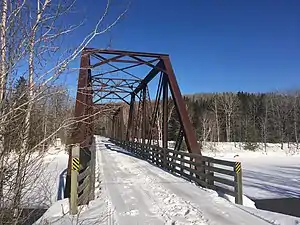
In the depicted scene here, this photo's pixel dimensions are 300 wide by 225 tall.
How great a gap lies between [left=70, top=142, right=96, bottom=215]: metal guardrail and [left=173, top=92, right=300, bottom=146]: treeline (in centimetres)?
3689

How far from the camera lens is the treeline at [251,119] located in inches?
2019

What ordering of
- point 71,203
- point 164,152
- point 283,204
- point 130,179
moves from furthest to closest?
point 164,152 < point 130,179 < point 283,204 < point 71,203

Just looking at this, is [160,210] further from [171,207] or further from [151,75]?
[151,75]

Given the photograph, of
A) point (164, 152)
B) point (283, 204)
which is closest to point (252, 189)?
point (283, 204)

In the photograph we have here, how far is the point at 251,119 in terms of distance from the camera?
6569 centimetres

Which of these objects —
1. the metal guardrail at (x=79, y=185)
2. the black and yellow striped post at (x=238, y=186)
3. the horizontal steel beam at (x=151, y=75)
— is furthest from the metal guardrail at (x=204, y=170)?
the horizontal steel beam at (x=151, y=75)

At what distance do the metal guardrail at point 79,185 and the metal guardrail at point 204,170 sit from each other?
3387 millimetres

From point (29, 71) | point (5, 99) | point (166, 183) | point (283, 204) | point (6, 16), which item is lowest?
point (283, 204)

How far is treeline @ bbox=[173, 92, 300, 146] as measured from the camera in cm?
5128

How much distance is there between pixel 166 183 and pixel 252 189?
14.3 feet

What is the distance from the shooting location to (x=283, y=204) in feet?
32.4

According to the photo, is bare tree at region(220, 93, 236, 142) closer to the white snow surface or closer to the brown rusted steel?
the brown rusted steel

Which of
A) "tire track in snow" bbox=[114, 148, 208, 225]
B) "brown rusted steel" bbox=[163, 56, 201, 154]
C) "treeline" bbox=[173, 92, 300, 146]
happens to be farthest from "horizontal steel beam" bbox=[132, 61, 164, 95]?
"treeline" bbox=[173, 92, 300, 146]

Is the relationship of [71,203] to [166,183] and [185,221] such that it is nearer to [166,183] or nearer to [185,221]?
[185,221]
